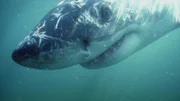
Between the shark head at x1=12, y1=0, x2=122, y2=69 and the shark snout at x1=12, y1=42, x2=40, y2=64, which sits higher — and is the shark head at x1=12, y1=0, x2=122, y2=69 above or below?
below

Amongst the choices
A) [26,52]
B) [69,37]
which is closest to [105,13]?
[69,37]

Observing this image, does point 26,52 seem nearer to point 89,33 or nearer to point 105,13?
point 89,33

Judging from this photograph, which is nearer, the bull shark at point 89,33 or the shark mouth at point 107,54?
the bull shark at point 89,33

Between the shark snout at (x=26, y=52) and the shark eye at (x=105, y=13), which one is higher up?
the shark snout at (x=26, y=52)

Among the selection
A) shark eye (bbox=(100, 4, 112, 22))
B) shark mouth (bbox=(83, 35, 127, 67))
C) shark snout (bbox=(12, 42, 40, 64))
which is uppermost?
shark snout (bbox=(12, 42, 40, 64))

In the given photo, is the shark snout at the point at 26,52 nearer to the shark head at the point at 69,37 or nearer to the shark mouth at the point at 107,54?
the shark head at the point at 69,37

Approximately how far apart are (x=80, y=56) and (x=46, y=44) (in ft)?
1.22

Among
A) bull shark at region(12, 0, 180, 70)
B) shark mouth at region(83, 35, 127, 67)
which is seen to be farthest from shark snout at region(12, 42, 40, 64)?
shark mouth at region(83, 35, 127, 67)

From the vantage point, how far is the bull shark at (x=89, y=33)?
2170mm

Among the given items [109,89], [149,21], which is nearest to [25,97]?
[109,89]

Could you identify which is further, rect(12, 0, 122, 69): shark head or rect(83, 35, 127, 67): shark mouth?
rect(83, 35, 127, 67): shark mouth

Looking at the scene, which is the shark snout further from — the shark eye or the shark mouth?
the shark eye

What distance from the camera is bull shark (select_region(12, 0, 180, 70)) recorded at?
217 cm

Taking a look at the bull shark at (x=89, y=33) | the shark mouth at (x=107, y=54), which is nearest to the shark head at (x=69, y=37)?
the bull shark at (x=89, y=33)
